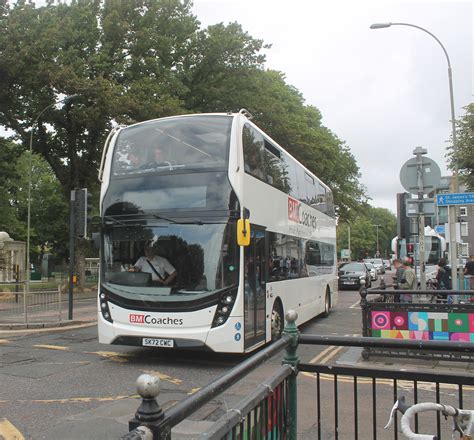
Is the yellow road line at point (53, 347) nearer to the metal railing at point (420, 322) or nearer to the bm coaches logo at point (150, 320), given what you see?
the bm coaches logo at point (150, 320)

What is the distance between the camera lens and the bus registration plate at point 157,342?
7861 millimetres

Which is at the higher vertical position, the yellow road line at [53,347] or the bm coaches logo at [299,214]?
the bm coaches logo at [299,214]

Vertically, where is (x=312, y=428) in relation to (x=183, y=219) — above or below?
below

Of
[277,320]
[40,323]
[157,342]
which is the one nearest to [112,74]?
[40,323]

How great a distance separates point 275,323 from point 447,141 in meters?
19.4

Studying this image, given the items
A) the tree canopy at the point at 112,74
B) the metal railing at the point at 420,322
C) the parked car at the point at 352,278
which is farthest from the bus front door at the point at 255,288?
the parked car at the point at 352,278

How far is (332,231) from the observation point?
17734mm

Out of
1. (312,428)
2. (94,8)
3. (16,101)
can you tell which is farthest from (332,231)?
(94,8)

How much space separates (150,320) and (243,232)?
2.05m

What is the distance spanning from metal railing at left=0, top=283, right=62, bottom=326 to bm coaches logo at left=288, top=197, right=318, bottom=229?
6653mm

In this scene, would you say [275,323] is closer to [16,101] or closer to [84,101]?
[84,101]

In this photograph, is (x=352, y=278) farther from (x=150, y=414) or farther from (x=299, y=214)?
(x=150, y=414)

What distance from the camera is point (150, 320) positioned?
26.2 feet

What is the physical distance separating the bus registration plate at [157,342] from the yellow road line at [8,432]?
2.83m
